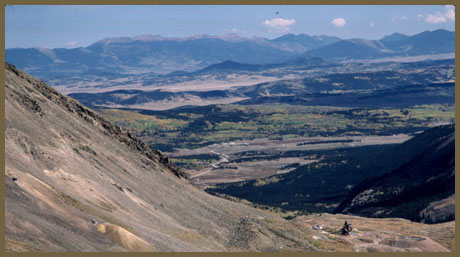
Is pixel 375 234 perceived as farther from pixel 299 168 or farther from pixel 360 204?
pixel 299 168

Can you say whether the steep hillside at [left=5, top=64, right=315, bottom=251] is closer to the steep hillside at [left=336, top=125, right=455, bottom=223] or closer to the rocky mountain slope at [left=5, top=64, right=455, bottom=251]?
the rocky mountain slope at [left=5, top=64, right=455, bottom=251]

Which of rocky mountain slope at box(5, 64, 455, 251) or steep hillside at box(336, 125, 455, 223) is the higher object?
rocky mountain slope at box(5, 64, 455, 251)

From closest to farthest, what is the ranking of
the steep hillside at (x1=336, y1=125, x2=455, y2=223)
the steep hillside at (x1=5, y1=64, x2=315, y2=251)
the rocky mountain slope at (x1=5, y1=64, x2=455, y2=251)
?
the steep hillside at (x1=5, y1=64, x2=315, y2=251)
the rocky mountain slope at (x1=5, y1=64, x2=455, y2=251)
the steep hillside at (x1=336, y1=125, x2=455, y2=223)

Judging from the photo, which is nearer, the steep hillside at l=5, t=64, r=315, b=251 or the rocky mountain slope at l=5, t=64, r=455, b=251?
the steep hillside at l=5, t=64, r=315, b=251

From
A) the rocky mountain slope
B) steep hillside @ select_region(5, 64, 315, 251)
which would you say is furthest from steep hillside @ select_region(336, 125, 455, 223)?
steep hillside @ select_region(5, 64, 315, 251)

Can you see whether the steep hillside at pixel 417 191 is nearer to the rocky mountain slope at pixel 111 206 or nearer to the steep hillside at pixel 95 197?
the rocky mountain slope at pixel 111 206

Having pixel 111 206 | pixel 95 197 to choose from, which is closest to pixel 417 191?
pixel 111 206

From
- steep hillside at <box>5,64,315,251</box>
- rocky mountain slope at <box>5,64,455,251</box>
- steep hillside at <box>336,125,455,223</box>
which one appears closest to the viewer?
steep hillside at <box>5,64,315,251</box>
